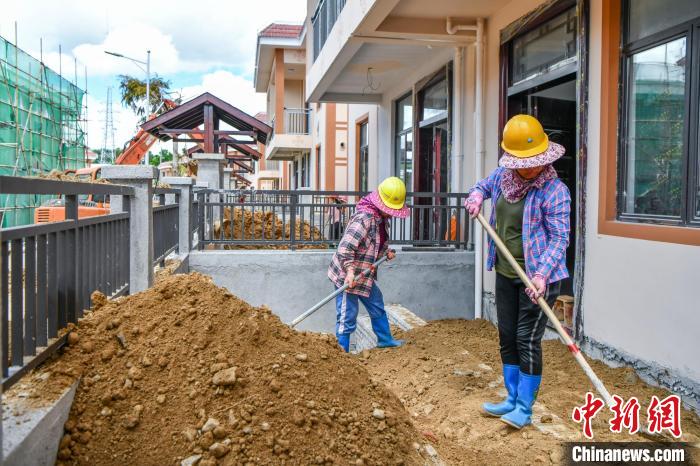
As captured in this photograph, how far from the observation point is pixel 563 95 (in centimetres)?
689

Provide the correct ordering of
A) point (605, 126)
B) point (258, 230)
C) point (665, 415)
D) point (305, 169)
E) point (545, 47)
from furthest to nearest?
1. point (305, 169)
2. point (258, 230)
3. point (545, 47)
4. point (605, 126)
5. point (665, 415)

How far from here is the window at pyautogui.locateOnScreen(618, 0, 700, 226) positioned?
425 centimetres

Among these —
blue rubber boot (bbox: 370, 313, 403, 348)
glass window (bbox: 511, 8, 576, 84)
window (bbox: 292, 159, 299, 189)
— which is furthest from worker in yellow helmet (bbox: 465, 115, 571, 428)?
window (bbox: 292, 159, 299, 189)

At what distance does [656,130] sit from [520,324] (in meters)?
2.02

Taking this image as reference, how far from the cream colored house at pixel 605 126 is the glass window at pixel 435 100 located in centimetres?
94

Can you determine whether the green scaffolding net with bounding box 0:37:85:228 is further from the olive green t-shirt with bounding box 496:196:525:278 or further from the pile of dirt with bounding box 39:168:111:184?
the olive green t-shirt with bounding box 496:196:525:278

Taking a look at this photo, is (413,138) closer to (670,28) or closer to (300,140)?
(670,28)

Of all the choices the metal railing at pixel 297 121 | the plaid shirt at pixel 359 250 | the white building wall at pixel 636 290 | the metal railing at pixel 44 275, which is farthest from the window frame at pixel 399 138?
the metal railing at pixel 297 121

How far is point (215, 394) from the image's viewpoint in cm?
285

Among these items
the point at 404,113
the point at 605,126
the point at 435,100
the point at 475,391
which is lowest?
the point at 475,391

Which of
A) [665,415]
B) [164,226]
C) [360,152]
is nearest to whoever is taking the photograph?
[665,415]

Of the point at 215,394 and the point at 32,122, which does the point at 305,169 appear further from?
the point at 215,394

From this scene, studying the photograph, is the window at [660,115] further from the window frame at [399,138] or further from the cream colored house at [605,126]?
the window frame at [399,138]

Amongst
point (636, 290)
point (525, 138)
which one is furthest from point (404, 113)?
point (525, 138)
